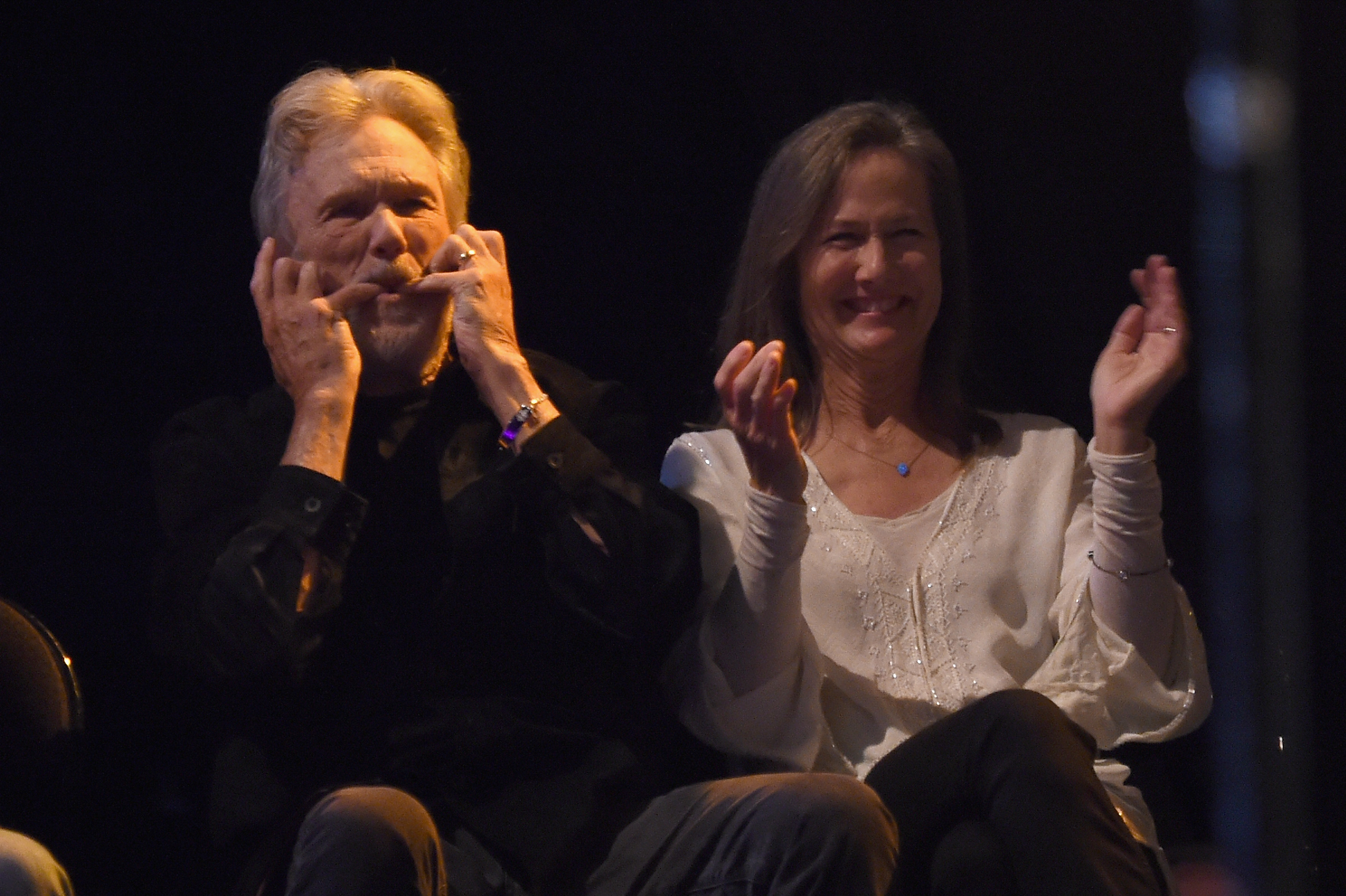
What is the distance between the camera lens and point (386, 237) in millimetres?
1583

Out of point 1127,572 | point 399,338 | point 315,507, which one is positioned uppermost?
point 399,338

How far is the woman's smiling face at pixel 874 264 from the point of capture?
172 cm

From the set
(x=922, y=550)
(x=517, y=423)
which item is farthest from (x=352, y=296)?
(x=922, y=550)

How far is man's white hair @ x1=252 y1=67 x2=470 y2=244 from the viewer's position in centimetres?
165

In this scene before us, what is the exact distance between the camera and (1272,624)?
485mm

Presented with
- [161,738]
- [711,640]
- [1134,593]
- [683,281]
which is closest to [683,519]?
[711,640]

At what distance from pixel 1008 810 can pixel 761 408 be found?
456mm

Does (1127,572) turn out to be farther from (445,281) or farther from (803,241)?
(445,281)

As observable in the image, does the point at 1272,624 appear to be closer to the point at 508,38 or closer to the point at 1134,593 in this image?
the point at 1134,593

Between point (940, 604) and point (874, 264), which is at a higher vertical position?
point (874, 264)

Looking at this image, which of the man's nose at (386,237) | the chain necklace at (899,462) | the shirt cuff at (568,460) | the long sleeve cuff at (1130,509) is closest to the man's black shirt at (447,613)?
the shirt cuff at (568,460)

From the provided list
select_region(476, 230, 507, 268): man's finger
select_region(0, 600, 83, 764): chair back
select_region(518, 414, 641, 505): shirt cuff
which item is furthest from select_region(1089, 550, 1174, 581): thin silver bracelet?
select_region(0, 600, 83, 764): chair back

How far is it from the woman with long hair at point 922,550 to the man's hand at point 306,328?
43 centimetres

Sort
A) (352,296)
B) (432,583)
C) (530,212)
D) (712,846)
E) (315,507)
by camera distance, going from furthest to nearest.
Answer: (530,212)
(352,296)
(432,583)
(315,507)
(712,846)
